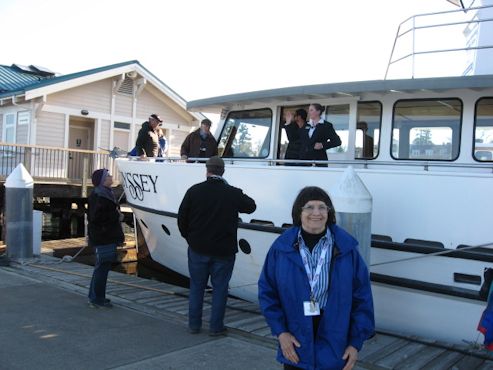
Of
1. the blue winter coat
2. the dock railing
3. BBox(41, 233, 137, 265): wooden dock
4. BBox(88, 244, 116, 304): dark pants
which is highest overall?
the dock railing

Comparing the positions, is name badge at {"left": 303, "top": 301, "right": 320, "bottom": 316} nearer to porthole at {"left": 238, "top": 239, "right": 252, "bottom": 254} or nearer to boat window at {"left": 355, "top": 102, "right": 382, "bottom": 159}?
porthole at {"left": 238, "top": 239, "right": 252, "bottom": 254}

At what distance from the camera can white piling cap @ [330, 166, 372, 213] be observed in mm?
4602

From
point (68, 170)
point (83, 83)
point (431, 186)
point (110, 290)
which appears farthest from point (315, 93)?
point (83, 83)

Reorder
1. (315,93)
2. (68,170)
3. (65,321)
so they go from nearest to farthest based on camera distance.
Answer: (65,321), (315,93), (68,170)

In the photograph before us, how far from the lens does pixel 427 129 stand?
241 inches

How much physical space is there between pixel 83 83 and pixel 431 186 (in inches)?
646

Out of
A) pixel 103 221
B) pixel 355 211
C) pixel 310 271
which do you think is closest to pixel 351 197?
pixel 355 211

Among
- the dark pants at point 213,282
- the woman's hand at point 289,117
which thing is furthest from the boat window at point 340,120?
the dark pants at point 213,282

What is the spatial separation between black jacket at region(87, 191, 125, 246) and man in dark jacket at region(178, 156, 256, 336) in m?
1.13

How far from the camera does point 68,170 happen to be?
17.7m

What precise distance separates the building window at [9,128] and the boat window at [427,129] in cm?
1653

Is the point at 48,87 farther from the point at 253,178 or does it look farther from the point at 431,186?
the point at 431,186

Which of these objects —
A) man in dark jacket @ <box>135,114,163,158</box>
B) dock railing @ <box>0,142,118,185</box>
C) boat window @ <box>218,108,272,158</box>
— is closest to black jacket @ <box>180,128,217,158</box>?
boat window @ <box>218,108,272,158</box>

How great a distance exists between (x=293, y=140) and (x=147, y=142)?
2803 mm
